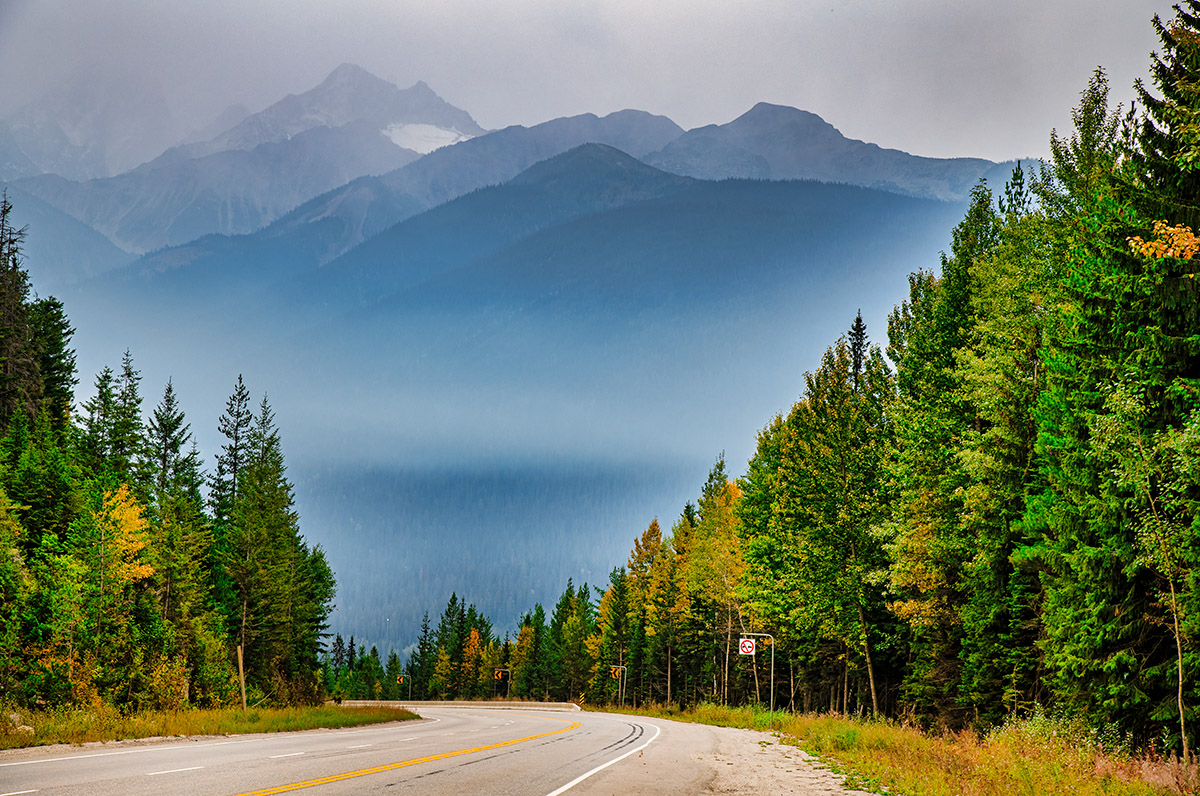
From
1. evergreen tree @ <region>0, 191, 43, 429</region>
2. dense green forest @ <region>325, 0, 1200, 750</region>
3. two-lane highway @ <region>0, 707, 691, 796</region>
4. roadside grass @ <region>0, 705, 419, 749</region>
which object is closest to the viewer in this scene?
two-lane highway @ <region>0, 707, 691, 796</region>

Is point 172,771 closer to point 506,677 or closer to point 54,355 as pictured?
point 54,355

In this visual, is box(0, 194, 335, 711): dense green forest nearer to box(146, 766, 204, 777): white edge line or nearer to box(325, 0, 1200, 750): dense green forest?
box(146, 766, 204, 777): white edge line

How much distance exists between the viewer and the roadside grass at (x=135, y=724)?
57.7 ft

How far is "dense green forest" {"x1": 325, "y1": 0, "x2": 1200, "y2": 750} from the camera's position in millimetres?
15273

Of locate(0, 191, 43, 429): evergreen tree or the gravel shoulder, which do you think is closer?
the gravel shoulder

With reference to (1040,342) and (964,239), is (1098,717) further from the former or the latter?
(964,239)

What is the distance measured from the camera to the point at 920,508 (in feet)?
87.7

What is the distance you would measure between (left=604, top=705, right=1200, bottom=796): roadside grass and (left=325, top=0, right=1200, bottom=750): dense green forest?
1169 millimetres

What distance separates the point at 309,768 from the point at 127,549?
27.6 meters

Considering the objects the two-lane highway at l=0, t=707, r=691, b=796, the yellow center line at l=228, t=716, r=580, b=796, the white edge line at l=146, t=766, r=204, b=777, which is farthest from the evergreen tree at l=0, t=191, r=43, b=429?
the white edge line at l=146, t=766, r=204, b=777

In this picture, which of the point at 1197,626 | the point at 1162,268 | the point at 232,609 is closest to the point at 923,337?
the point at 1162,268

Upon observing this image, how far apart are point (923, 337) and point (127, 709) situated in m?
34.5

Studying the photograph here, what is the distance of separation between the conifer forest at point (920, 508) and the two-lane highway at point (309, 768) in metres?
10.2

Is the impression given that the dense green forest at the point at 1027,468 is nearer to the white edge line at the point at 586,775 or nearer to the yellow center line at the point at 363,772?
the white edge line at the point at 586,775
